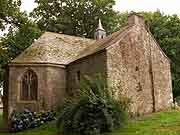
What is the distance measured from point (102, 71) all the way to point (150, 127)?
7209 millimetres

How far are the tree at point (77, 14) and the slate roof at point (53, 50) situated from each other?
1519cm

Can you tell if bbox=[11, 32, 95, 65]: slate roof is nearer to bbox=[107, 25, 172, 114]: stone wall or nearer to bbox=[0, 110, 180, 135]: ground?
bbox=[107, 25, 172, 114]: stone wall

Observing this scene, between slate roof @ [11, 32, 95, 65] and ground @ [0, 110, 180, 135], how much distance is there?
6.75 m

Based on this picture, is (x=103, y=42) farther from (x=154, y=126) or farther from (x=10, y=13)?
(x=154, y=126)

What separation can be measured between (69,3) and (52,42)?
19058mm

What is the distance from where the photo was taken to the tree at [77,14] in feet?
165

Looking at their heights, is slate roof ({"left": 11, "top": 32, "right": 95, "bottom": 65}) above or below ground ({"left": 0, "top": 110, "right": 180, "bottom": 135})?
above

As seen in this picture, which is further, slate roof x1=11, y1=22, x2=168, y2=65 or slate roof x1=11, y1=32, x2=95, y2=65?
slate roof x1=11, y1=32, x2=95, y2=65

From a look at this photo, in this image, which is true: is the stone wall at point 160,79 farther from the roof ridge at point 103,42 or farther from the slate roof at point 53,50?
the slate roof at point 53,50

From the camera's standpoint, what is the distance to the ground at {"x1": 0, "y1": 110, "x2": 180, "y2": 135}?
19.6 m

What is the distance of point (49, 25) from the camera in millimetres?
49688

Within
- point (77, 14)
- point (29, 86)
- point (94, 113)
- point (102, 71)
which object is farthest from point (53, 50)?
point (77, 14)

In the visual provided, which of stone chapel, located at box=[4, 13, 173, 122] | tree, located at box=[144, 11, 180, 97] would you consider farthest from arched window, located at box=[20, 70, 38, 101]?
tree, located at box=[144, 11, 180, 97]

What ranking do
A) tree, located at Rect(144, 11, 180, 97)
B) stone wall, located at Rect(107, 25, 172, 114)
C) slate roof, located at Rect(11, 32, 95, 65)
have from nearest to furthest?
stone wall, located at Rect(107, 25, 172, 114) < slate roof, located at Rect(11, 32, 95, 65) < tree, located at Rect(144, 11, 180, 97)
